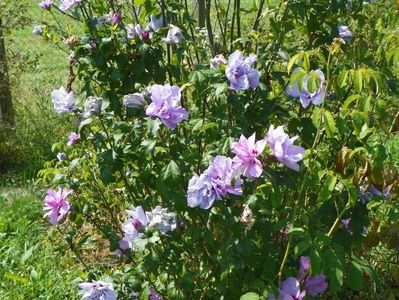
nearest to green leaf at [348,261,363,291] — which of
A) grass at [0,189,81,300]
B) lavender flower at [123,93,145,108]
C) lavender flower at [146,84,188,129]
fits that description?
lavender flower at [146,84,188,129]

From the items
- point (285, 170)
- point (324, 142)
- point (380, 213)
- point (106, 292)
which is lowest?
point (380, 213)

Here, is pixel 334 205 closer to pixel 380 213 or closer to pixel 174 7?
pixel 380 213

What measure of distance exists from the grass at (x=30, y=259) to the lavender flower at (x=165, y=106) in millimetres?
1109

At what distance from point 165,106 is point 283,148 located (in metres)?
0.38

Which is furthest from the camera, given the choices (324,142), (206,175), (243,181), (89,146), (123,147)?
(89,146)

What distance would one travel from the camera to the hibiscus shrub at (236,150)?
1.94 m

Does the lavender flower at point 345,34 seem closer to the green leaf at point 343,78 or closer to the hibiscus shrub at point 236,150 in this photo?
the hibiscus shrub at point 236,150

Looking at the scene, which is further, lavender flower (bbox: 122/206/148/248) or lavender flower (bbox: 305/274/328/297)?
lavender flower (bbox: 305/274/328/297)

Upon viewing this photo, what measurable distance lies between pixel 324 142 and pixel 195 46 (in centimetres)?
63

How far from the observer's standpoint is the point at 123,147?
2.25m

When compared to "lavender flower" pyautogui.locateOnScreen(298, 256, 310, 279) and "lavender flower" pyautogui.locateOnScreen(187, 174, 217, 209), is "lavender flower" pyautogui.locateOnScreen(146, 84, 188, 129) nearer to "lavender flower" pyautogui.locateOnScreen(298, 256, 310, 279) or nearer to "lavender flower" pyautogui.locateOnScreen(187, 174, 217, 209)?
"lavender flower" pyautogui.locateOnScreen(187, 174, 217, 209)

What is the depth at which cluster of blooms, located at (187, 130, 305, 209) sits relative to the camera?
5.93 feet

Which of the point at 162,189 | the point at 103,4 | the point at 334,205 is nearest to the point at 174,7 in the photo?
the point at 103,4

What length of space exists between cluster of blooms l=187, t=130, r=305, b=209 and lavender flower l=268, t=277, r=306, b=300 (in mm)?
387
